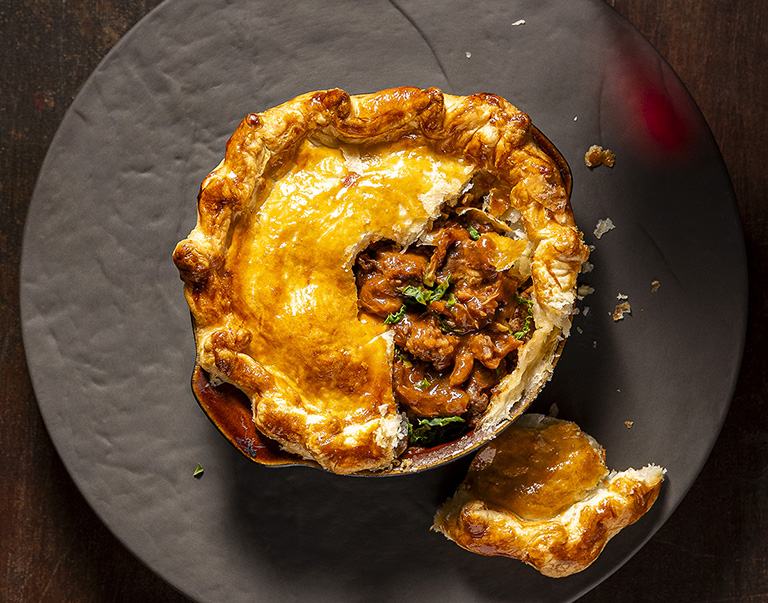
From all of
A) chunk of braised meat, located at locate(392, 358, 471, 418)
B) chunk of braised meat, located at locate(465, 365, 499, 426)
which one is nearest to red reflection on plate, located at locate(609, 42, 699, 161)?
chunk of braised meat, located at locate(465, 365, 499, 426)

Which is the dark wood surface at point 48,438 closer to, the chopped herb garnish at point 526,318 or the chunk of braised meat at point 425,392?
the chopped herb garnish at point 526,318

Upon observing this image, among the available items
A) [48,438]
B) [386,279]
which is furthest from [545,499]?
[48,438]

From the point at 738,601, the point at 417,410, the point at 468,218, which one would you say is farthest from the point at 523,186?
the point at 738,601

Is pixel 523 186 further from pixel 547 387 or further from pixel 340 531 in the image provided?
pixel 340 531

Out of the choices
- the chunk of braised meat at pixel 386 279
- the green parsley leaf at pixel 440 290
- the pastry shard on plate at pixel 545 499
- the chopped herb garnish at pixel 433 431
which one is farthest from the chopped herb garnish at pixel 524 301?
the pastry shard on plate at pixel 545 499

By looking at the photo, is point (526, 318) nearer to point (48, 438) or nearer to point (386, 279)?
point (386, 279)

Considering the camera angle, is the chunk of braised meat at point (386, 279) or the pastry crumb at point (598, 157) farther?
the pastry crumb at point (598, 157)
